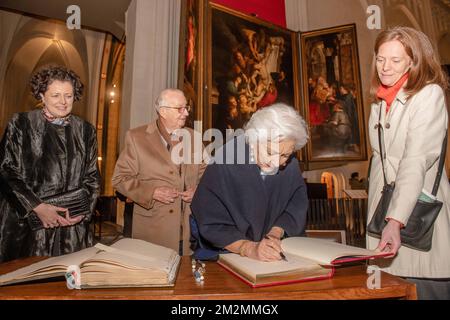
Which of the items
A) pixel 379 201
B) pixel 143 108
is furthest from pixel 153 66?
pixel 379 201

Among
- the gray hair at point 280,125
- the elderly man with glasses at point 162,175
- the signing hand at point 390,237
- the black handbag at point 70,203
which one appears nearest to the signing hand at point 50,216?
the black handbag at point 70,203

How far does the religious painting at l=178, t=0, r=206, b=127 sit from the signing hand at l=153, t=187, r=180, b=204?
188cm

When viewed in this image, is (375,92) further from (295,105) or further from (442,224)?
(295,105)

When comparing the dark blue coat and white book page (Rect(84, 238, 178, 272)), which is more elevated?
the dark blue coat

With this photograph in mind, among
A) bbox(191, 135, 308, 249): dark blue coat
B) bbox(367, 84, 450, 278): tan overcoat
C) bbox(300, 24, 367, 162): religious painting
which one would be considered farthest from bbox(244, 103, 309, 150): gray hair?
bbox(300, 24, 367, 162): religious painting

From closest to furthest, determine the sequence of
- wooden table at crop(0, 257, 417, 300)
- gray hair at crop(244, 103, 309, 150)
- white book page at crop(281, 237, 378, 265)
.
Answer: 1. wooden table at crop(0, 257, 417, 300)
2. white book page at crop(281, 237, 378, 265)
3. gray hair at crop(244, 103, 309, 150)

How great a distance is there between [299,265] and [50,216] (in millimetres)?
1746

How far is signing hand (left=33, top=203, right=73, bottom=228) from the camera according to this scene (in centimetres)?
212

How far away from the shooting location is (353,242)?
479cm

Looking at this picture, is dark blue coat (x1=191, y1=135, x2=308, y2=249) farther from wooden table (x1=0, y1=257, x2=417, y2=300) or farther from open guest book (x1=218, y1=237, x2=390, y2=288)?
wooden table (x1=0, y1=257, x2=417, y2=300)

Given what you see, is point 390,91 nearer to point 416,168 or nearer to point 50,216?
point 416,168

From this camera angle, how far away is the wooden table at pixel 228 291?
3.22 ft


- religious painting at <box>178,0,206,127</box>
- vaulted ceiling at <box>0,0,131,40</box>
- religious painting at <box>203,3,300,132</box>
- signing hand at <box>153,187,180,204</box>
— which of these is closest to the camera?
signing hand at <box>153,187,180,204</box>

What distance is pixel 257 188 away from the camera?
174 cm
